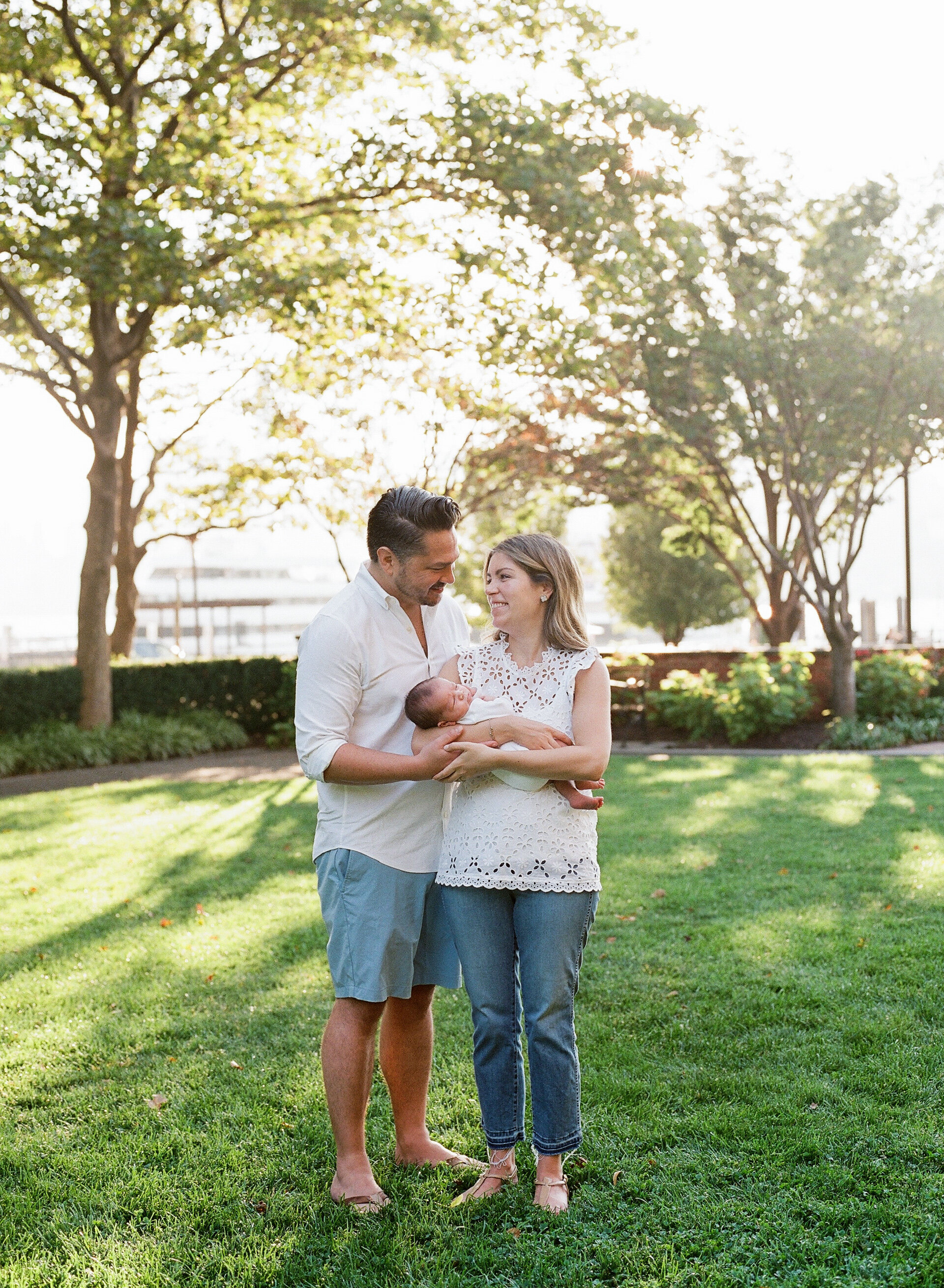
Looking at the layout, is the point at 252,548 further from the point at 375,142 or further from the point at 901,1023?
the point at 901,1023

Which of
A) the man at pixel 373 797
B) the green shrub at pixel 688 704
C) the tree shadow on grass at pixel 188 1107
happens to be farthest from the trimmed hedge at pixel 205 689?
the man at pixel 373 797

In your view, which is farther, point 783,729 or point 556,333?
point 783,729

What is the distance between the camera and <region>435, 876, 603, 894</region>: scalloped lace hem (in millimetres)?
3010

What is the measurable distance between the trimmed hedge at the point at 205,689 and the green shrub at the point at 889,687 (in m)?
7.66

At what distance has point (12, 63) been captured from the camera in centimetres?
1234

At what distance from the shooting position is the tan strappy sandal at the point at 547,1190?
3068mm

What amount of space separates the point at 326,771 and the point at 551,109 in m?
11.4

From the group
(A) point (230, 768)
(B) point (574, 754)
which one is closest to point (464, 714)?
(B) point (574, 754)

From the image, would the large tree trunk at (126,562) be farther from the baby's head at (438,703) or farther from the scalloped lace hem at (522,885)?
the scalloped lace hem at (522,885)

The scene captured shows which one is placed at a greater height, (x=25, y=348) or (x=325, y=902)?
(x=25, y=348)

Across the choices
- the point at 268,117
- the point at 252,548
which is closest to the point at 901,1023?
the point at 268,117

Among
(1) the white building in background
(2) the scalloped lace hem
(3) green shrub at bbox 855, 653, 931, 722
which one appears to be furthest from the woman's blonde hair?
(1) the white building in background

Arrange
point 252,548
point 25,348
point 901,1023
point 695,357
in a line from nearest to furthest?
point 901,1023, point 695,357, point 25,348, point 252,548

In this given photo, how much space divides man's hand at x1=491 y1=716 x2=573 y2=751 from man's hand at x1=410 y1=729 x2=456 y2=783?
130 millimetres
